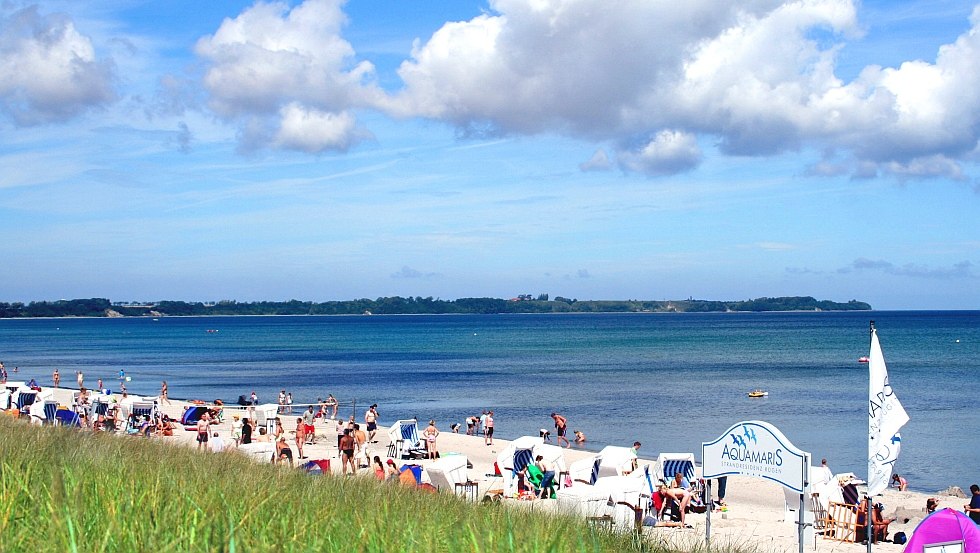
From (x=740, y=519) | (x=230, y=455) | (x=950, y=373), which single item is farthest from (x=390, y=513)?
(x=950, y=373)

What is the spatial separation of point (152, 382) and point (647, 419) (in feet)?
118

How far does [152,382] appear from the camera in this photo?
5944 centimetres

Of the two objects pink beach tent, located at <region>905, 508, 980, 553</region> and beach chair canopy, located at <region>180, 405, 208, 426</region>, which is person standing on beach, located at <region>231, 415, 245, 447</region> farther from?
pink beach tent, located at <region>905, 508, 980, 553</region>

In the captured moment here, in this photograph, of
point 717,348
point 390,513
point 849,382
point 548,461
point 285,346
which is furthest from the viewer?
point 285,346

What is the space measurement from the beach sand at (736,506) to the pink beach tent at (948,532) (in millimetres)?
1996

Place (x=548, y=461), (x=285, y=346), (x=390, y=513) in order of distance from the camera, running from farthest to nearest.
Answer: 1. (x=285, y=346)
2. (x=548, y=461)
3. (x=390, y=513)

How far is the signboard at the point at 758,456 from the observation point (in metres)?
11.2

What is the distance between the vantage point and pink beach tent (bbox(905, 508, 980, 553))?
1106 cm

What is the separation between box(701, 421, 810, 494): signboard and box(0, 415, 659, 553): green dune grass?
454 cm

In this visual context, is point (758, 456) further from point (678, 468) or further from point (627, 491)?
point (678, 468)

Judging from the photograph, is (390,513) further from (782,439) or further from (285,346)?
(285,346)

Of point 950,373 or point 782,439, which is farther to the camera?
point 950,373

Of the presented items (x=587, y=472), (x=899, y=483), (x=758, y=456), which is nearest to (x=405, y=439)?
(x=587, y=472)

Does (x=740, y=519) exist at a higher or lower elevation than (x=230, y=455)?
lower
